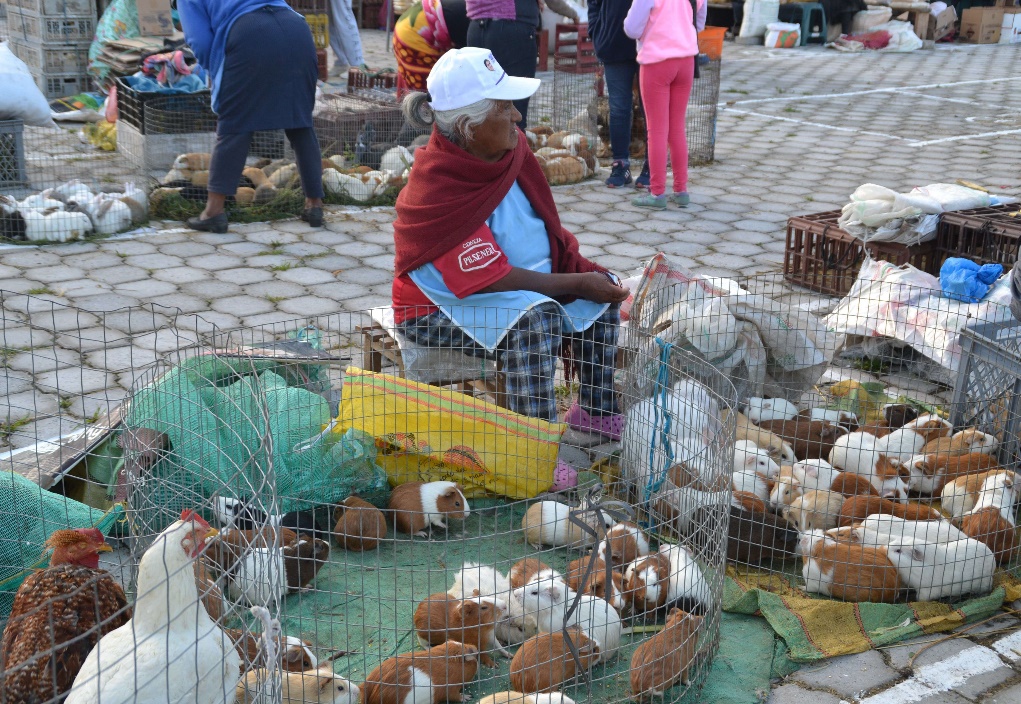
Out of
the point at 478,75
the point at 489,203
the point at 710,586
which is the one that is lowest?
the point at 710,586

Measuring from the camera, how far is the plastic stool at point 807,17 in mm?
17141

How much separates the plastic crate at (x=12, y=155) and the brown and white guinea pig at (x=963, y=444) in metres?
5.90

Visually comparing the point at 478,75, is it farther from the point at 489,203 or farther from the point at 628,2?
the point at 628,2

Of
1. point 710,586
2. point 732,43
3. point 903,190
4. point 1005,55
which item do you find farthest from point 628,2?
point 1005,55

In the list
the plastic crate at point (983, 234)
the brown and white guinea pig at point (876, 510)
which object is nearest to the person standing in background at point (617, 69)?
the plastic crate at point (983, 234)

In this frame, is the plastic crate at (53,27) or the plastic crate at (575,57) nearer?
the plastic crate at (575,57)

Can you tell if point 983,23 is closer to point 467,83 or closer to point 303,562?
point 467,83

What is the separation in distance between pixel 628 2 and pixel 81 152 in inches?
171

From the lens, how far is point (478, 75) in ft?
12.1

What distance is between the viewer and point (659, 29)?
22.7ft

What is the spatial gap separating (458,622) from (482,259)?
4.76 feet

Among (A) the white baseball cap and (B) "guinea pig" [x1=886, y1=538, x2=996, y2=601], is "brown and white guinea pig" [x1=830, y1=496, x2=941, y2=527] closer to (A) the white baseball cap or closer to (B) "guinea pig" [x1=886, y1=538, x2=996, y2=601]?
(B) "guinea pig" [x1=886, y1=538, x2=996, y2=601]

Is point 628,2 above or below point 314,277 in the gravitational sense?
above

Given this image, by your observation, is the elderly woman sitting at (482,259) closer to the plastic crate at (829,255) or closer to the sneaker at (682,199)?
the plastic crate at (829,255)
